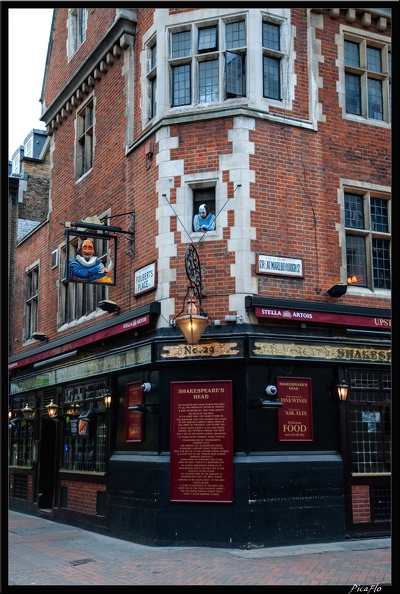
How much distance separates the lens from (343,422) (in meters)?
13.3

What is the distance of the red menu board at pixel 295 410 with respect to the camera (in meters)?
12.7

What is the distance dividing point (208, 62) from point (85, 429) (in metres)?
8.60

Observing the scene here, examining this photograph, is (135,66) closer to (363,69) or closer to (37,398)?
(363,69)

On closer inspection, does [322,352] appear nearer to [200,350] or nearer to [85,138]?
[200,350]

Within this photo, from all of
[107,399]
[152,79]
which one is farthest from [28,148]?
[107,399]

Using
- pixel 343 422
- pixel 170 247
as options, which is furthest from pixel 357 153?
pixel 343 422

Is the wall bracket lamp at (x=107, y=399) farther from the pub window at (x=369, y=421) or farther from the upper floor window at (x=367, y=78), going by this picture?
the upper floor window at (x=367, y=78)

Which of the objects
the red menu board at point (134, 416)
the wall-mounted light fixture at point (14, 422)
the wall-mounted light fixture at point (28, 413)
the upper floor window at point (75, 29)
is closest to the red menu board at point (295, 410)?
the red menu board at point (134, 416)

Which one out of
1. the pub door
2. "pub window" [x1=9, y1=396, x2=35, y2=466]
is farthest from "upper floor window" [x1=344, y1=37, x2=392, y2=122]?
"pub window" [x1=9, y1=396, x2=35, y2=466]

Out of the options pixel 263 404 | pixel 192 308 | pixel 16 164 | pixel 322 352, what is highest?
pixel 16 164

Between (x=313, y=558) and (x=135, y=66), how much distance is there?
10.8m

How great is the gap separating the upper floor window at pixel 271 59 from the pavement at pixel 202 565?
8.55m

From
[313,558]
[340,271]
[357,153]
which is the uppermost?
[357,153]

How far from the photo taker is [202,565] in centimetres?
1045
